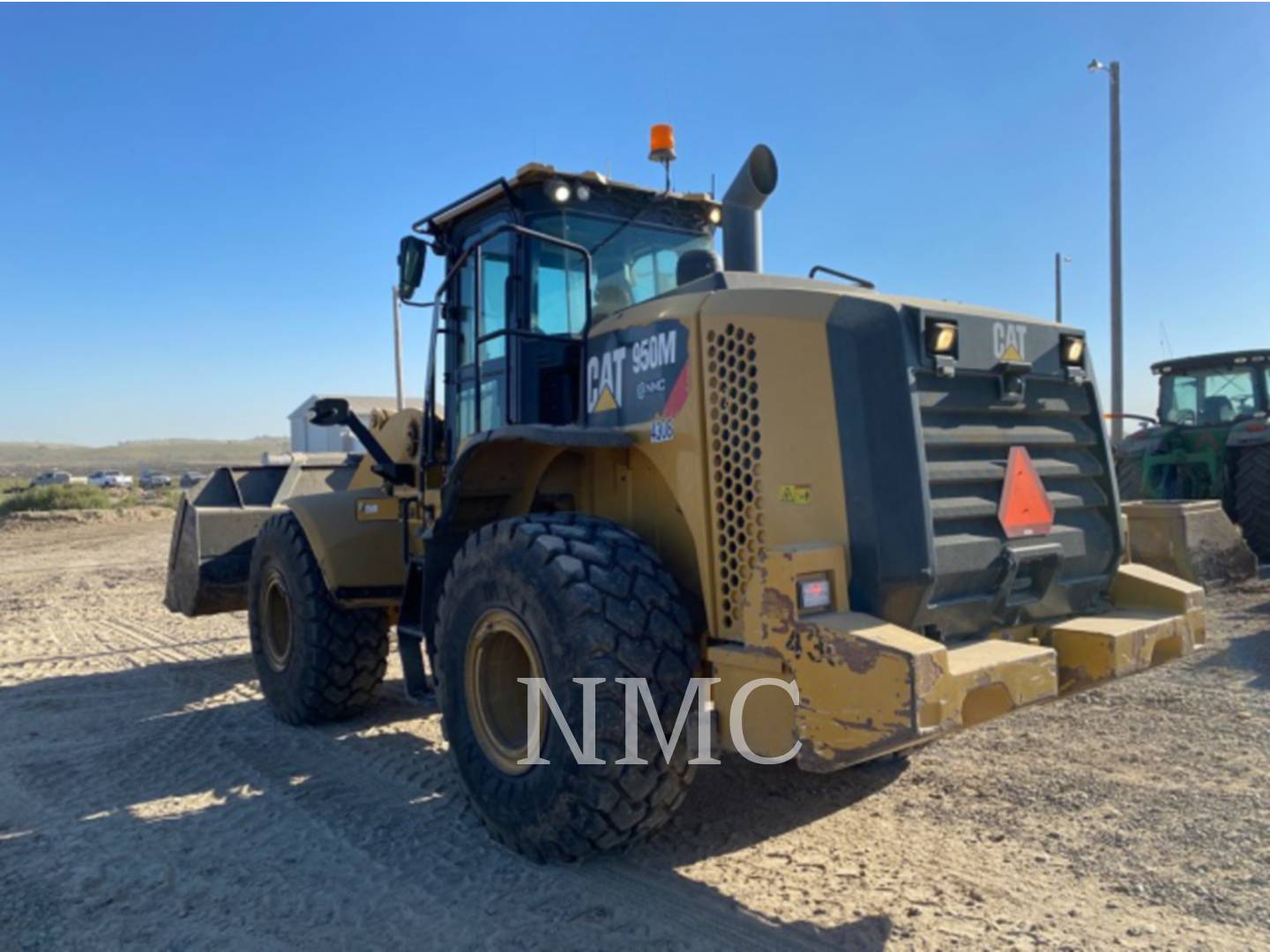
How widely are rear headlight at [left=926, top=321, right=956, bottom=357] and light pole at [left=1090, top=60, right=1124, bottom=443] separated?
14673 millimetres

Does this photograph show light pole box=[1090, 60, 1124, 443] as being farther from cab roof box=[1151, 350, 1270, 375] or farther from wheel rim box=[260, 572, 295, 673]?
wheel rim box=[260, 572, 295, 673]

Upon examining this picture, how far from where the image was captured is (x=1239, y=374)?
498 inches

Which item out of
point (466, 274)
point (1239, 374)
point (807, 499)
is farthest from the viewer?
point (1239, 374)

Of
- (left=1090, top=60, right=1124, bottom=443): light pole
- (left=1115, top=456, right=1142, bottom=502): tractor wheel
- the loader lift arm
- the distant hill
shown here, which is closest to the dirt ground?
the loader lift arm

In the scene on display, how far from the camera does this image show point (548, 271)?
488 cm

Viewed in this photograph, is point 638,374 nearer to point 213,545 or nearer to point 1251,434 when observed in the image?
point 213,545

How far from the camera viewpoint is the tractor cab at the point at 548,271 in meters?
4.81

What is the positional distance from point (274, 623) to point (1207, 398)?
11810 millimetres

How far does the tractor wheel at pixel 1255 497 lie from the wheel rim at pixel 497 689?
1017 centimetres

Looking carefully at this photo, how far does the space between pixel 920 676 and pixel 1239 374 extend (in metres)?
12.1

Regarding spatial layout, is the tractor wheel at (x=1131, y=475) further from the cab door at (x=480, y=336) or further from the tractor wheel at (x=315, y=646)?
the tractor wheel at (x=315, y=646)

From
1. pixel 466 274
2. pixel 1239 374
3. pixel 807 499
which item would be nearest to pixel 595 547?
pixel 807 499

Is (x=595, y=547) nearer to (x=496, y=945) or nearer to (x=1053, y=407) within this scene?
(x=496, y=945)

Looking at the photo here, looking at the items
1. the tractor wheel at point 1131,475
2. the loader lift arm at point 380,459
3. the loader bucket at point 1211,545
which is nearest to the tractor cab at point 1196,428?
the tractor wheel at point 1131,475
